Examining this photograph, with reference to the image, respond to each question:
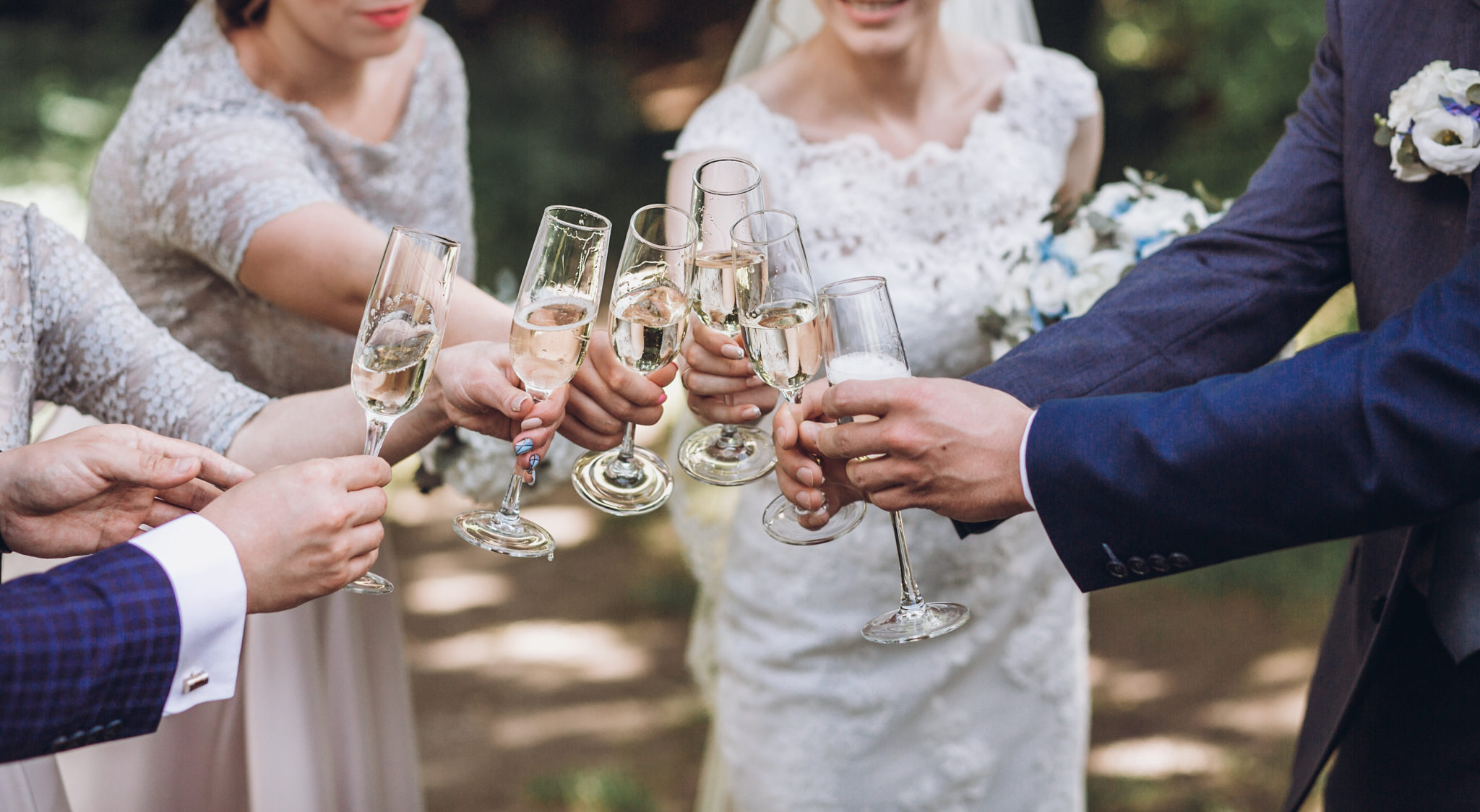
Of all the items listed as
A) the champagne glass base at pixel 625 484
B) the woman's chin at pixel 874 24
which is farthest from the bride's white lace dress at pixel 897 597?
the champagne glass base at pixel 625 484

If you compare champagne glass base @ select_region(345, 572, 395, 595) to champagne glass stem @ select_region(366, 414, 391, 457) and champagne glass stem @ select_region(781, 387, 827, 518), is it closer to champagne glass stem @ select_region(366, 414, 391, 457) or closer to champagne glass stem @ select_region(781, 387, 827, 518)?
champagne glass stem @ select_region(366, 414, 391, 457)

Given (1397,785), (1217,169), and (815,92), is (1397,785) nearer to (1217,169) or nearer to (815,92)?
(815,92)

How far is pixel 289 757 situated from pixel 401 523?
3.26 m

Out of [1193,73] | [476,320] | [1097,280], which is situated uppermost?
[476,320]

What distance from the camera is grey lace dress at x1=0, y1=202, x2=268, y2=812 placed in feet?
6.54

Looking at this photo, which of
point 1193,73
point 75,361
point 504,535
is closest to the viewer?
point 504,535

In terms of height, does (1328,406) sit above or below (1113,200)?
above

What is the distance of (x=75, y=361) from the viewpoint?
2102 millimetres

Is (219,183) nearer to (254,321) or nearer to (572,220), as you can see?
(254,321)

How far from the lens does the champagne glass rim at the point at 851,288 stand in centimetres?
181

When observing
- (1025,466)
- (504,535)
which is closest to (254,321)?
(504,535)

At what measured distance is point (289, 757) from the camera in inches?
103

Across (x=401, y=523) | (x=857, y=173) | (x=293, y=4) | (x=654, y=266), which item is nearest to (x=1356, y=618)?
(x=654, y=266)

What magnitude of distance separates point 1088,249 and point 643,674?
268cm
